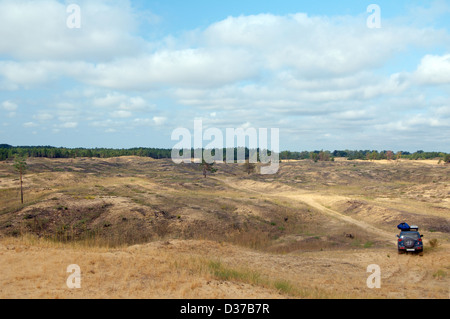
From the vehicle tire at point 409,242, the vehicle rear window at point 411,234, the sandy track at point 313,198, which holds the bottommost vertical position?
the sandy track at point 313,198

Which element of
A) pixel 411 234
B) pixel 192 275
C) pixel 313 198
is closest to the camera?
pixel 192 275

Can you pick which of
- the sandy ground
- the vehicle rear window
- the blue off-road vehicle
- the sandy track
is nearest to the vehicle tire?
the blue off-road vehicle

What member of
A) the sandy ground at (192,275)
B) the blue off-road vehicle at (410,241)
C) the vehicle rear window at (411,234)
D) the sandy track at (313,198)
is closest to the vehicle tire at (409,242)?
the blue off-road vehicle at (410,241)

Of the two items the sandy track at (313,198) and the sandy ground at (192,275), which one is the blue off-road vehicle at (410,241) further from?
the sandy track at (313,198)

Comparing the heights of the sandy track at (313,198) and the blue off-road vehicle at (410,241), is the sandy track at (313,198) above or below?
below

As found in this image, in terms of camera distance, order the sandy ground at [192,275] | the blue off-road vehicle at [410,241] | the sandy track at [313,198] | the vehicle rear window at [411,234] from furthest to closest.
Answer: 1. the sandy track at [313,198]
2. the vehicle rear window at [411,234]
3. the blue off-road vehicle at [410,241]
4. the sandy ground at [192,275]

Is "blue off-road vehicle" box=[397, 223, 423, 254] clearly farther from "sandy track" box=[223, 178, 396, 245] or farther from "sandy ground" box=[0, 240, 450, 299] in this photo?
"sandy track" box=[223, 178, 396, 245]

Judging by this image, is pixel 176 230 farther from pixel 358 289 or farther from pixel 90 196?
pixel 358 289

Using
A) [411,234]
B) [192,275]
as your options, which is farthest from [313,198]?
[192,275]

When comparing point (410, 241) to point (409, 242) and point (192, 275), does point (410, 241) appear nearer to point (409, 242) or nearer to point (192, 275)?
point (409, 242)

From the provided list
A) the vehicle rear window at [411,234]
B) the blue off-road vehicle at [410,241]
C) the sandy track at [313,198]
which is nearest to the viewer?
the blue off-road vehicle at [410,241]
